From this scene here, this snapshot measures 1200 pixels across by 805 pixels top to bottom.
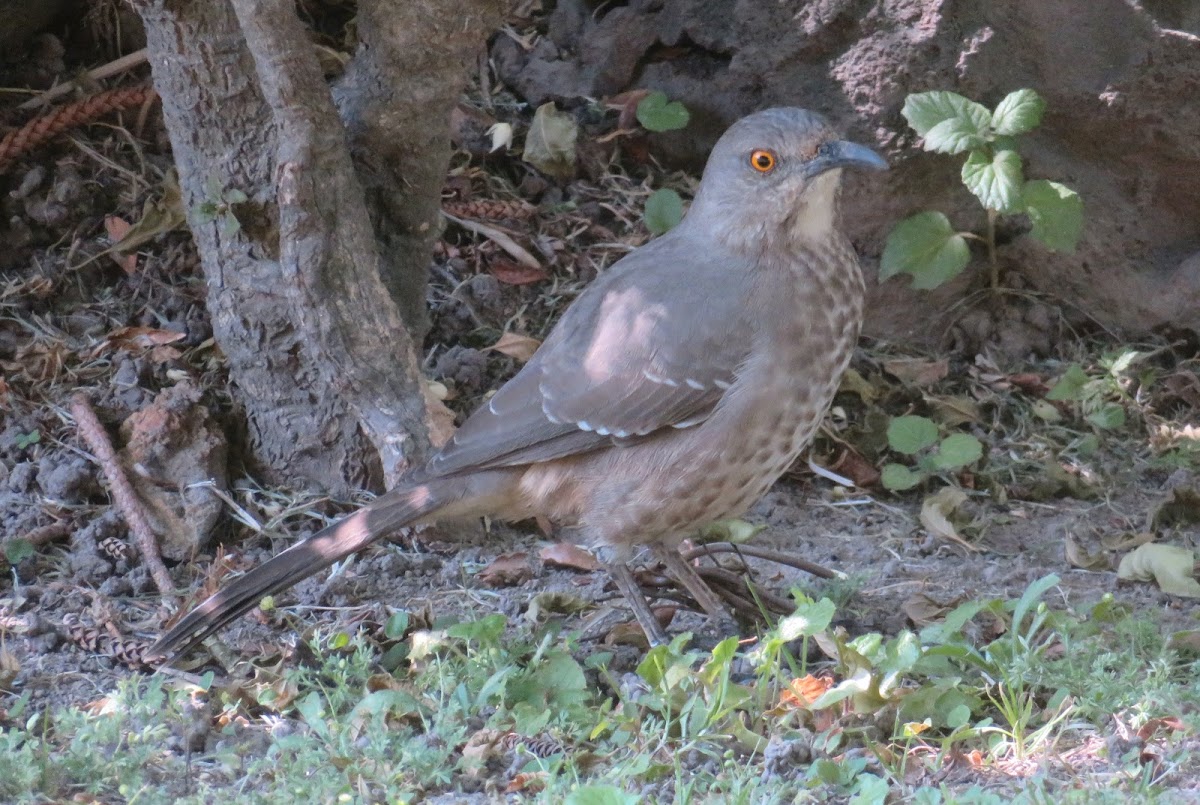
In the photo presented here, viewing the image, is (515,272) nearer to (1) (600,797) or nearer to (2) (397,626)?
(2) (397,626)

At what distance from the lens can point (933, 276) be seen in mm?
4645

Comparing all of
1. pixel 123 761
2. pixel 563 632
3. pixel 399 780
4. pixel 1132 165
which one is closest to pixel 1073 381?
pixel 1132 165

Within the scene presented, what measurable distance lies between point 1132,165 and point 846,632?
2327 millimetres

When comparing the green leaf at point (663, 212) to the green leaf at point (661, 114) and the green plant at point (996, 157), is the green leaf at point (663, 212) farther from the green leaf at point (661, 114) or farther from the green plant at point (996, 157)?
the green plant at point (996, 157)

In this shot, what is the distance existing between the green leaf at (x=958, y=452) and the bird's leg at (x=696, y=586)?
3.35ft

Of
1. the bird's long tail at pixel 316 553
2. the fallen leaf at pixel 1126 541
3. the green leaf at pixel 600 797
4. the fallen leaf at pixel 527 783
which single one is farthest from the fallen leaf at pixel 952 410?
the green leaf at pixel 600 797

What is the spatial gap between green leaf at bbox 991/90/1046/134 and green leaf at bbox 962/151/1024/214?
0.08m

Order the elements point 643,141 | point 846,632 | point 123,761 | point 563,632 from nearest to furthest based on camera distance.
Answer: point 123,761 → point 846,632 → point 563,632 → point 643,141

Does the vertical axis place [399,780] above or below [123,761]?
below

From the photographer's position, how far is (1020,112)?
4.31m

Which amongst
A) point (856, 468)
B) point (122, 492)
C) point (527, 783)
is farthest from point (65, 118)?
point (527, 783)

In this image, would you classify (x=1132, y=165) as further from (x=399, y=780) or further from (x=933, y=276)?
(x=399, y=780)

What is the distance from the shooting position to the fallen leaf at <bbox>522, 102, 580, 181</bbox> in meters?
5.29

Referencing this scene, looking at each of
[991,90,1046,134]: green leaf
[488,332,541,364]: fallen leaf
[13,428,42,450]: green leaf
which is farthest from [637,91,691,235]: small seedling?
[13,428,42,450]: green leaf
